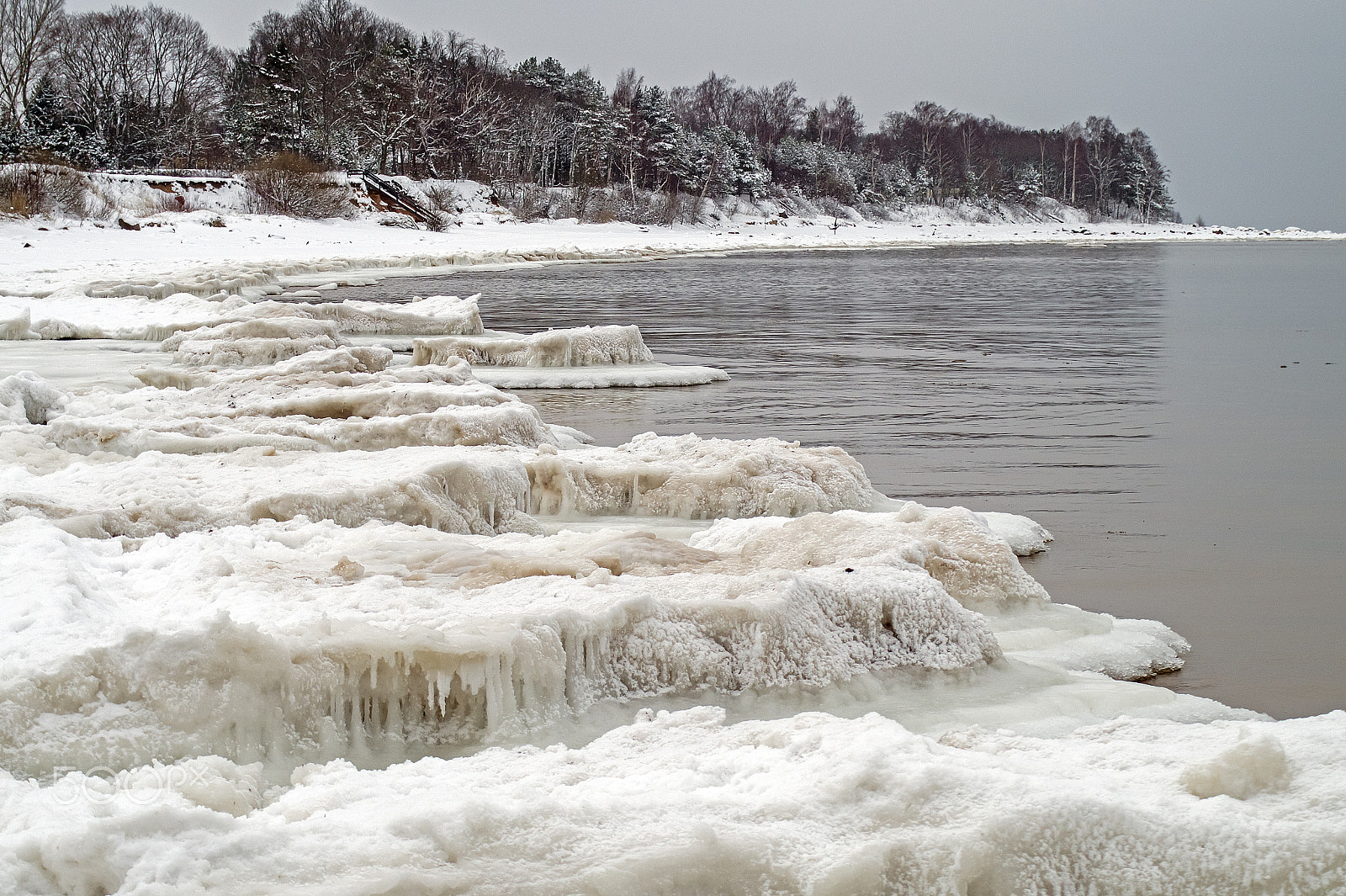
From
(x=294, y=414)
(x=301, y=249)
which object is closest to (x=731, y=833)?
(x=294, y=414)

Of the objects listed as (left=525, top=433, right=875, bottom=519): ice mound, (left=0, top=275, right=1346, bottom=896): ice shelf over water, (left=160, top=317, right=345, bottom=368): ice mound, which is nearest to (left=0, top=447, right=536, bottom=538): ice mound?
(left=0, top=275, right=1346, bottom=896): ice shelf over water

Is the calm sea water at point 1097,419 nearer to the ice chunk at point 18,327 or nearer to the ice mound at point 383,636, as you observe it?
the ice mound at point 383,636

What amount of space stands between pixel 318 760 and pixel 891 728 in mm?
1362

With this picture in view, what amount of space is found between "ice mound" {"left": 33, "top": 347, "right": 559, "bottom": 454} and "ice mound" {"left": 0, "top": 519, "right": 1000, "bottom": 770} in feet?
6.47

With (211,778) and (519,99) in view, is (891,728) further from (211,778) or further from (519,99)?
(519,99)

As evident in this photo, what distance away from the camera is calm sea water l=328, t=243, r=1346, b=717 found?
14.8ft

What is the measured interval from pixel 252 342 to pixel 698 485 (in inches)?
230

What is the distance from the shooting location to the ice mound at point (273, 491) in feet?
13.6

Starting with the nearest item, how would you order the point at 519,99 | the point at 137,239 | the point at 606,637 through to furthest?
the point at 606,637 < the point at 137,239 < the point at 519,99

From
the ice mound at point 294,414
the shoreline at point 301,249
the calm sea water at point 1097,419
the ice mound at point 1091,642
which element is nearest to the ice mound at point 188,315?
the shoreline at point 301,249

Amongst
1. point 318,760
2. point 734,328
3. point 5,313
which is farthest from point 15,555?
point 734,328

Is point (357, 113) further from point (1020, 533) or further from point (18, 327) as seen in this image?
point (1020, 533)

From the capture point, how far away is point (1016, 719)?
10.2 feet

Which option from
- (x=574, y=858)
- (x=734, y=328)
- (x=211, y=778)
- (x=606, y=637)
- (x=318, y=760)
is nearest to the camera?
(x=574, y=858)
